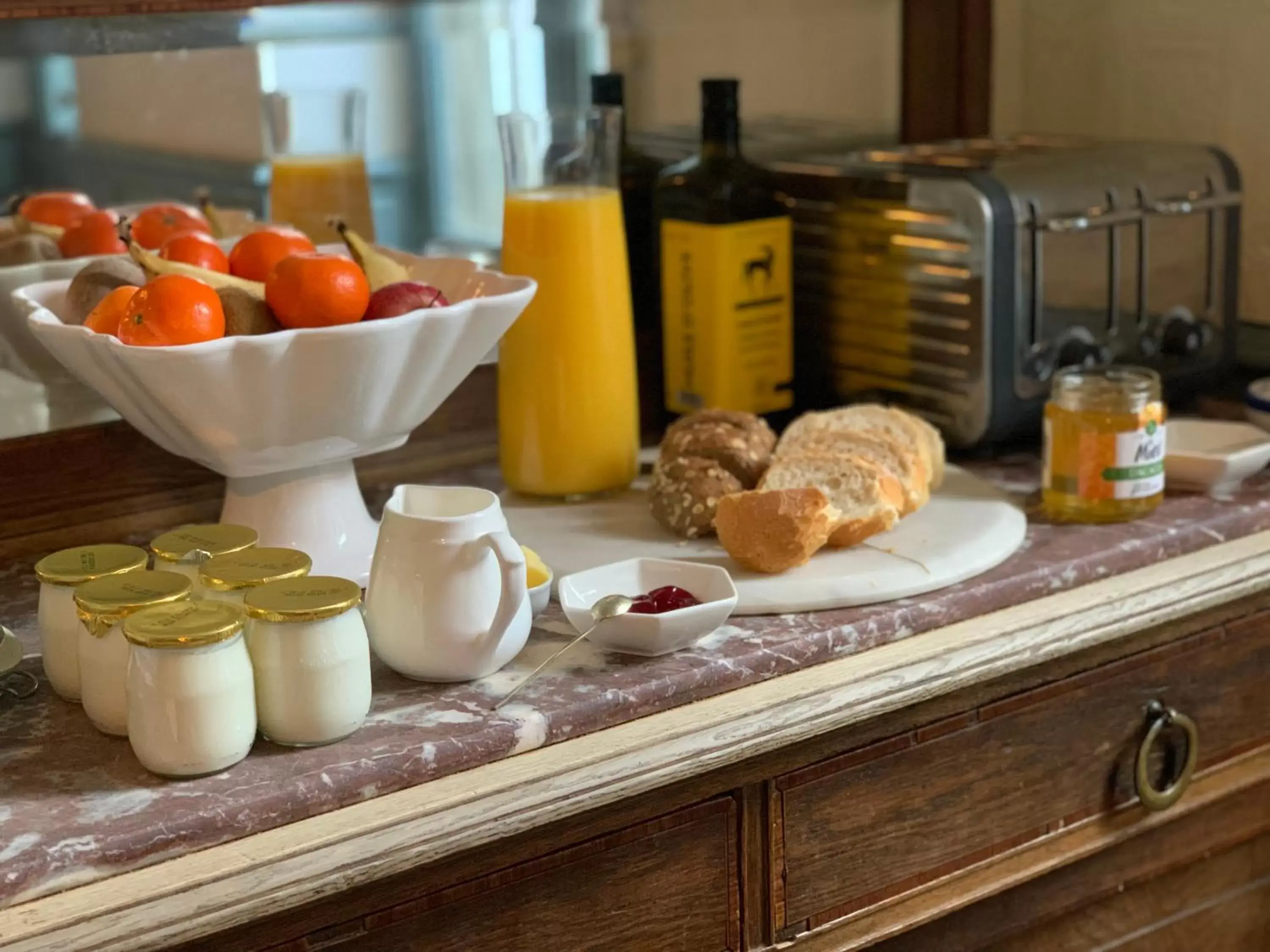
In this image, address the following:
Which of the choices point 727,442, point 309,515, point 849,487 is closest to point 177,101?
point 309,515

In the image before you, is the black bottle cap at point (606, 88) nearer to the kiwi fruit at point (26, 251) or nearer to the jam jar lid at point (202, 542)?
the kiwi fruit at point (26, 251)

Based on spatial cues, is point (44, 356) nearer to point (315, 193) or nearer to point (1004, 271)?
point (315, 193)

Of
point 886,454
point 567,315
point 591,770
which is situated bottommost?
point 591,770

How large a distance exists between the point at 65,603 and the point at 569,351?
485 mm

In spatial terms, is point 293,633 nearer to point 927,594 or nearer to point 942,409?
point 927,594

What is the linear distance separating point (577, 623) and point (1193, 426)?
67 centimetres

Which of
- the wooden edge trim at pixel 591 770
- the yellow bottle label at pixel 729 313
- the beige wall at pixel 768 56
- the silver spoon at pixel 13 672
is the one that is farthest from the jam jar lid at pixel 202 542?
the beige wall at pixel 768 56

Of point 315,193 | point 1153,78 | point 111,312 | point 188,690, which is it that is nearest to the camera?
point 188,690

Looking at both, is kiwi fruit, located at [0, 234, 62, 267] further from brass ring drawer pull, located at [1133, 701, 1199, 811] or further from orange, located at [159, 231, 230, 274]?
brass ring drawer pull, located at [1133, 701, 1199, 811]

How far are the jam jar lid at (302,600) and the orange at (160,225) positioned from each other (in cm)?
45

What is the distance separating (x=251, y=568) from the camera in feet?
3.07

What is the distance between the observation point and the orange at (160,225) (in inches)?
49.3

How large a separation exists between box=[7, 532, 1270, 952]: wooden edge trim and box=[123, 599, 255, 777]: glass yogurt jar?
0.19ft

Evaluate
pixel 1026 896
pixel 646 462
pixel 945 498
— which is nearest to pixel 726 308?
pixel 646 462
